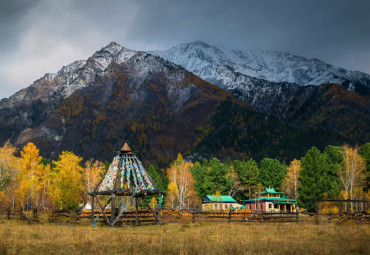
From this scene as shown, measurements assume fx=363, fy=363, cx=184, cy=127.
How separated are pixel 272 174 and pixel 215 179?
17.9m

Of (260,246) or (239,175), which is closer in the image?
(260,246)

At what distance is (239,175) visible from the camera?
308 feet

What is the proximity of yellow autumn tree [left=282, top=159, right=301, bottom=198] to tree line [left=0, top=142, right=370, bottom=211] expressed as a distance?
24 centimetres

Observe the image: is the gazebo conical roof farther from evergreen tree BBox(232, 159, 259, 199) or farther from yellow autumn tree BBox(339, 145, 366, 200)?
evergreen tree BBox(232, 159, 259, 199)

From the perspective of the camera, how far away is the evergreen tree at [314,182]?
61812 millimetres

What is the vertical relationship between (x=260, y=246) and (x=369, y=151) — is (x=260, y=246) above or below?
below

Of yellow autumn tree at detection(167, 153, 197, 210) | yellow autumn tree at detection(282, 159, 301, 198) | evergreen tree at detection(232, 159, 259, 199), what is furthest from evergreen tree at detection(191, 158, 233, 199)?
yellow autumn tree at detection(282, 159, 301, 198)

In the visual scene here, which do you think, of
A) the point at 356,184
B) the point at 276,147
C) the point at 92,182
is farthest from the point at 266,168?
the point at 276,147

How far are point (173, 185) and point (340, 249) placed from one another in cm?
6176

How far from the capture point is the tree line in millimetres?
54344

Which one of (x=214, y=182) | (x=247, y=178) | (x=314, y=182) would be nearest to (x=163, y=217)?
(x=314, y=182)

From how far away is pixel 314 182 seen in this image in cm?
6288

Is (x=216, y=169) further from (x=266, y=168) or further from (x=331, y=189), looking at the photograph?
(x=331, y=189)

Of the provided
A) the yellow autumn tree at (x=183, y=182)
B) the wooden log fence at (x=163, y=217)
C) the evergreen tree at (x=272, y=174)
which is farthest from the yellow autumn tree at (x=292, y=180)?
the wooden log fence at (x=163, y=217)
